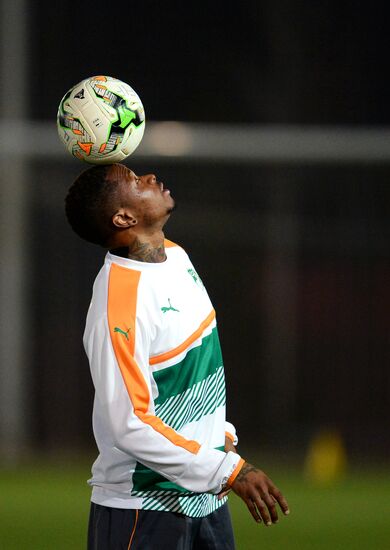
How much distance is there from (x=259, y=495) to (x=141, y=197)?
3.25 ft

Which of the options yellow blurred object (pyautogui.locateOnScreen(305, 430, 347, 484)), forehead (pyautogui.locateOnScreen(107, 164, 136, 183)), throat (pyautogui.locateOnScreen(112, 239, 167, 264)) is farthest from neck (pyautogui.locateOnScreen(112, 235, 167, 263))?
yellow blurred object (pyautogui.locateOnScreen(305, 430, 347, 484))

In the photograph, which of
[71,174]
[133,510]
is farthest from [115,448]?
[71,174]

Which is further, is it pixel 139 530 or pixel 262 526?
pixel 262 526

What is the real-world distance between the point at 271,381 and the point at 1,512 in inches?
133

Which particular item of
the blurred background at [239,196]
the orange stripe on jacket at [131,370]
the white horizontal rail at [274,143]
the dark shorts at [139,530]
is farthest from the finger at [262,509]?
the white horizontal rail at [274,143]

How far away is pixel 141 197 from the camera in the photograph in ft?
12.5

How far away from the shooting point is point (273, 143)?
35.7ft

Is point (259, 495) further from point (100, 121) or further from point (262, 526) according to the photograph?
point (262, 526)

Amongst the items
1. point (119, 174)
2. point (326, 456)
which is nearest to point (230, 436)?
point (119, 174)

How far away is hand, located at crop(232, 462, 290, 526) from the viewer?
345 cm

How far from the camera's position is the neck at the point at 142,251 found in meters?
3.83

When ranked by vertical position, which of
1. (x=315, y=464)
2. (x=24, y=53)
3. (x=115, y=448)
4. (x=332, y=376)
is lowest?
(x=315, y=464)

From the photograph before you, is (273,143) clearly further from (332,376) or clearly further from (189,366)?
(189,366)

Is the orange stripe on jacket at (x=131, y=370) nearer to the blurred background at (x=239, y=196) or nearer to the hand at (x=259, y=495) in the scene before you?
the hand at (x=259, y=495)
